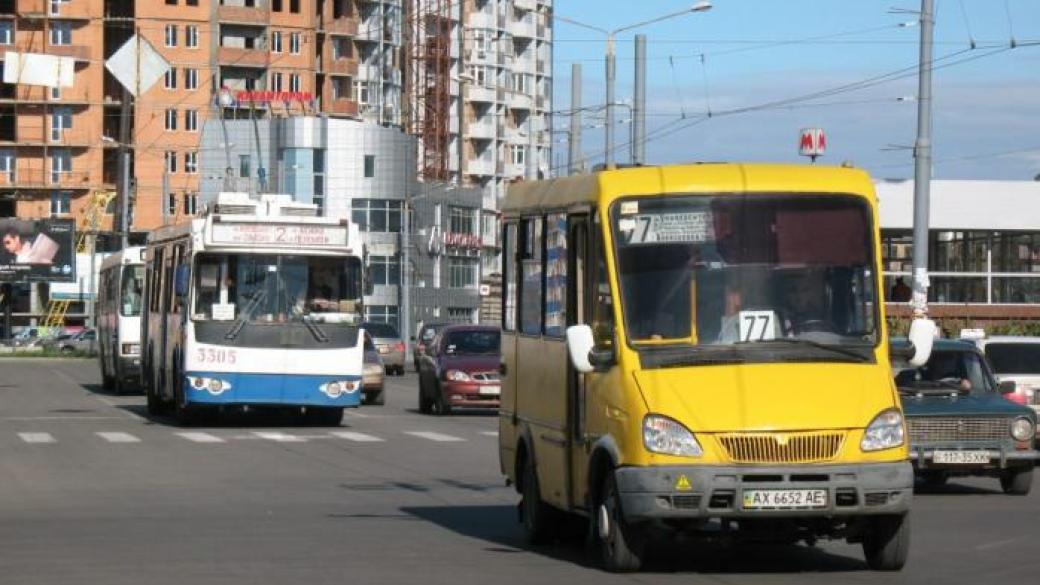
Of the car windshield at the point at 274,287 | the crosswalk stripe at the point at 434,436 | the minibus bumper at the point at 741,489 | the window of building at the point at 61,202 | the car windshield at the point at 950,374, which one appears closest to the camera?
the minibus bumper at the point at 741,489

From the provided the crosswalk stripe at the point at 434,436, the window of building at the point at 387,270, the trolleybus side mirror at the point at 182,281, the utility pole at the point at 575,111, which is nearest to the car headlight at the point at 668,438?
the crosswalk stripe at the point at 434,436

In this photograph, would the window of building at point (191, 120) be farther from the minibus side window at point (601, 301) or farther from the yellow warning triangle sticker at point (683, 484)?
the yellow warning triangle sticker at point (683, 484)

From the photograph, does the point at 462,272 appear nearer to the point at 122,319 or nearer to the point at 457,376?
the point at 122,319

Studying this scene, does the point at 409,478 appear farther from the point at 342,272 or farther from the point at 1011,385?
the point at 342,272

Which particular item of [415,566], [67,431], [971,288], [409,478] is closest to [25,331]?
[971,288]

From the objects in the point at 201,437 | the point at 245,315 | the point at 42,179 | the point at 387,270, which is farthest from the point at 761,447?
the point at 42,179

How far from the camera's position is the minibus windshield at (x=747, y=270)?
1381cm

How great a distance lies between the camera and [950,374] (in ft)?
73.7

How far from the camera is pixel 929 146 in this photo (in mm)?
36656

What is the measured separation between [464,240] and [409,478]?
104 meters

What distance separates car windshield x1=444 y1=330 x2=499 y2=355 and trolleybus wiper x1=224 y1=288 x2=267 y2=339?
7.36 metres

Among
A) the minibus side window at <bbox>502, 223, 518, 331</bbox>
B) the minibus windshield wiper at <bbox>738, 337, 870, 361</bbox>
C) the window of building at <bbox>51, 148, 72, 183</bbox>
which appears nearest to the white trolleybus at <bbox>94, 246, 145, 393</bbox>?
the minibus side window at <bbox>502, 223, 518, 331</bbox>

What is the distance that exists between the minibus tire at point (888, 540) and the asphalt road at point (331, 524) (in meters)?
0.13

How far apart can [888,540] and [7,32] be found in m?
119
